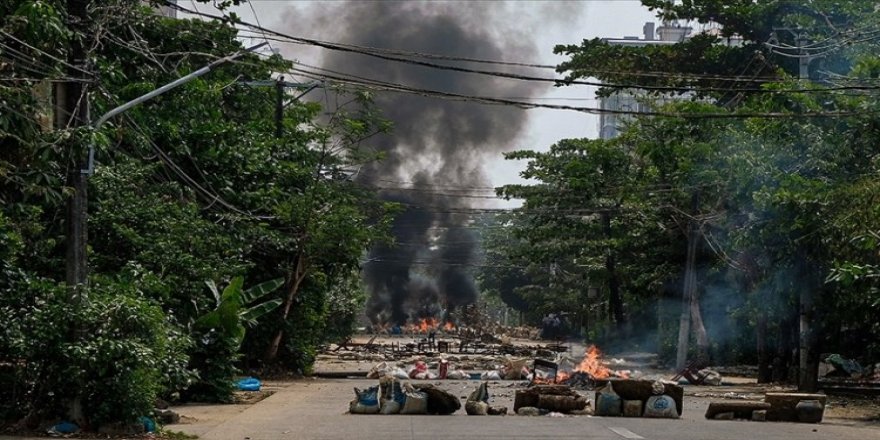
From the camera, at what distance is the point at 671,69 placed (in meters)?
37.1

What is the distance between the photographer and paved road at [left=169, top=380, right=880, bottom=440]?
1766 cm

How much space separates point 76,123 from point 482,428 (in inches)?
315

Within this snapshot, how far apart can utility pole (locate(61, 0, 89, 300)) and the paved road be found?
11.0 feet

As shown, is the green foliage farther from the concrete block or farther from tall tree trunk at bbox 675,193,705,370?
tall tree trunk at bbox 675,193,705,370

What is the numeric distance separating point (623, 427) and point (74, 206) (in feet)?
31.3

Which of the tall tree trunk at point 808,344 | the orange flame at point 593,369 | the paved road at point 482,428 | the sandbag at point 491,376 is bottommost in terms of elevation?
the paved road at point 482,428

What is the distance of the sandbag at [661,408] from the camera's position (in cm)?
2191

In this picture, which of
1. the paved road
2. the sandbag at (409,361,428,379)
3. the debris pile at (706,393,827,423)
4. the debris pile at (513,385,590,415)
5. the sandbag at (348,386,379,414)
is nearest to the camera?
the paved road

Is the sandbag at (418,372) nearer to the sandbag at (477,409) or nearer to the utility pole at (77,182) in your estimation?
the sandbag at (477,409)

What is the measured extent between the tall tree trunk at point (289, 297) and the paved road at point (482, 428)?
476 inches

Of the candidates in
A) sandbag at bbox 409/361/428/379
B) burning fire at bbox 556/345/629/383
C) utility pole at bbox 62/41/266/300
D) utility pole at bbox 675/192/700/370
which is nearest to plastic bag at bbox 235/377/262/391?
burning fire at bbox 556/345/629/383

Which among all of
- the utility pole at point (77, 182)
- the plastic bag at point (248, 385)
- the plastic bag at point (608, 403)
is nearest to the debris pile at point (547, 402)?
the plastic bag at point (608, 403)

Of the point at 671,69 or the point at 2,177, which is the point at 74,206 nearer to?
the point at 2,177

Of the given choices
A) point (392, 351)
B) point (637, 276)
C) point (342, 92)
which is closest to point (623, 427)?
point (342, 92)
